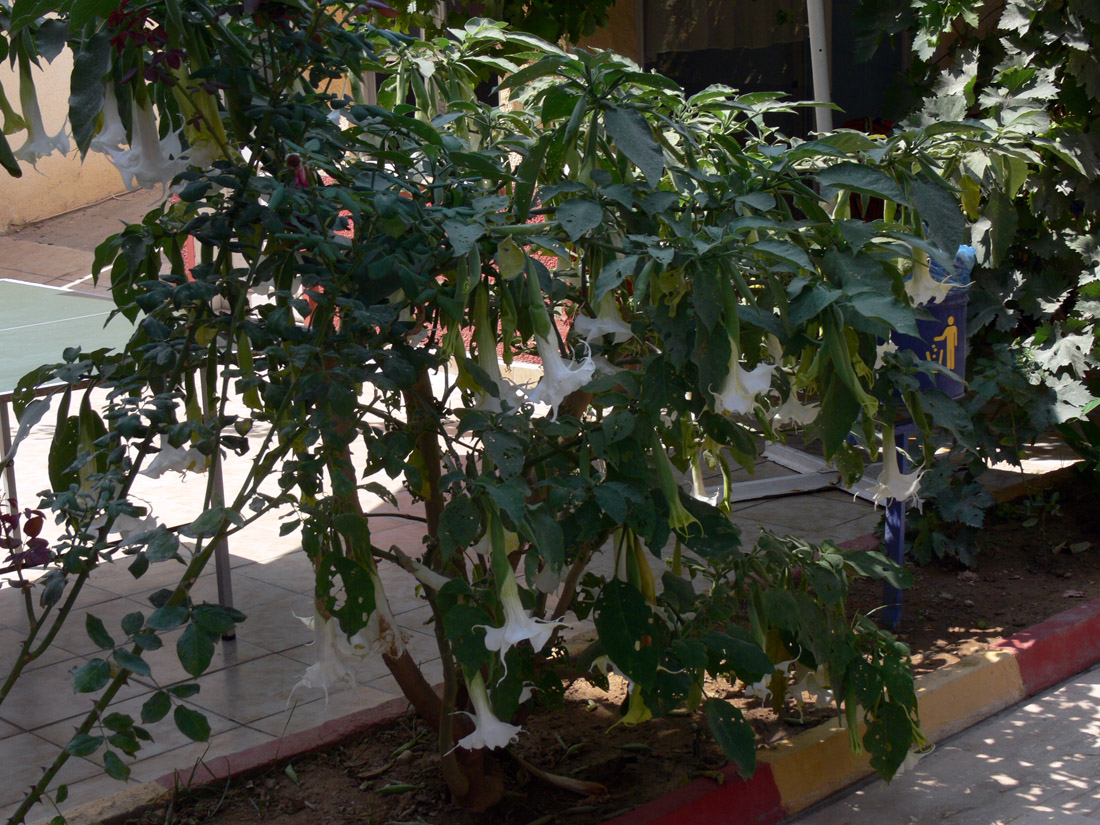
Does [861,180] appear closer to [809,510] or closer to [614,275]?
[614,275]

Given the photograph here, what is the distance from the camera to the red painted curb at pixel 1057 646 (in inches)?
141

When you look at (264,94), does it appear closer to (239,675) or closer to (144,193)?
(239,675)

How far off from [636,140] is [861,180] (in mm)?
391

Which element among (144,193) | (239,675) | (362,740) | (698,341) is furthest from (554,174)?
(144,193)

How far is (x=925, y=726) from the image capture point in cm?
321

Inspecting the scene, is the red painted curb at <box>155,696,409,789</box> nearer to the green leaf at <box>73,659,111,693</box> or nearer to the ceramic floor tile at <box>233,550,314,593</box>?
the green leaf at <box>73,659,111,693</box>

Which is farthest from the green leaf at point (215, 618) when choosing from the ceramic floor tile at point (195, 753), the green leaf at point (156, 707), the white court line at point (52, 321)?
the white court line at point (52, 321)

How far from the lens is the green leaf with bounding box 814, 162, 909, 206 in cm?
175

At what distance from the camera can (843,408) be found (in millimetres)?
1747

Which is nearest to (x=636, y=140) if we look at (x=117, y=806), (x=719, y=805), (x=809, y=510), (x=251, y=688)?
(x=719, y=805)

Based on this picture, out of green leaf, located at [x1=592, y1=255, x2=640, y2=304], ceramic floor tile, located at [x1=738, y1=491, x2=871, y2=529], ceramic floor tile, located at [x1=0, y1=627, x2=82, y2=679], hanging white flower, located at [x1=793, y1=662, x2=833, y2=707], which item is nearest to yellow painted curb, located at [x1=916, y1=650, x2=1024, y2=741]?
hanging white flower, located at [x1=793, y1=662, x2=833, y2=707]

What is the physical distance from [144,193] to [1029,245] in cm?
1392

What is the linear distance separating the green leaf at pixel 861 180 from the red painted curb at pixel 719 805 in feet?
4.82

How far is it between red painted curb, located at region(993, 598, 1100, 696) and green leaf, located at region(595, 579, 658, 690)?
2051 mm
